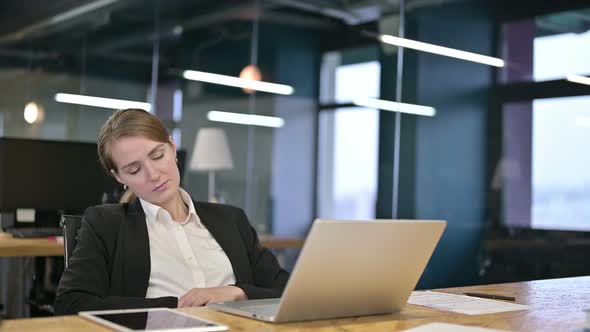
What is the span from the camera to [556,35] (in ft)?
15.9

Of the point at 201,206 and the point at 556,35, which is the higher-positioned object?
the point at 556,35

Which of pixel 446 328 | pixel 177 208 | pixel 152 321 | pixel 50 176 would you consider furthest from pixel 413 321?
pixel 50 176

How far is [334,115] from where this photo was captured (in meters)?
6.32

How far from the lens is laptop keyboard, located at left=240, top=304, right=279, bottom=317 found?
153cm

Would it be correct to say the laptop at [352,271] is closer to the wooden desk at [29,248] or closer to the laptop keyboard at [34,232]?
the wooden desk at [29,248]

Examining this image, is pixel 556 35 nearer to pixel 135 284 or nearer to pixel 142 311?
pixel 135 284

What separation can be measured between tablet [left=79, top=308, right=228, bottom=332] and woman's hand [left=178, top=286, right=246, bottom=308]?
341 mm

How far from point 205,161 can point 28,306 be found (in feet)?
6.91

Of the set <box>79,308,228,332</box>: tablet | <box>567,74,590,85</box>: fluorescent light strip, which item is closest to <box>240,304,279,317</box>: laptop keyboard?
<box>79,308,228,332</box>: tablet

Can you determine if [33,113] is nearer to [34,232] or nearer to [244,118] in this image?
[244,118]

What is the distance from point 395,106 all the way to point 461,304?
12.8 feet

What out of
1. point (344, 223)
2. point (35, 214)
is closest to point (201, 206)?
point (344, 223)

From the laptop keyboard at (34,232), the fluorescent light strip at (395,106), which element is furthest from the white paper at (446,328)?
the fluorescent light strip at (395,106)

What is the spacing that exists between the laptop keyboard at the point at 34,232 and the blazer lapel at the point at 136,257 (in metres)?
1.70
